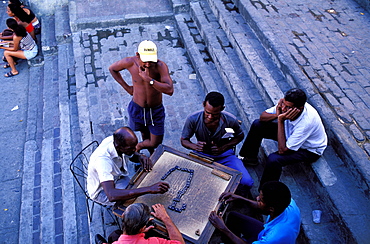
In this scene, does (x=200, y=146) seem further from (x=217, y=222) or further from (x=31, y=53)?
(x=31, y=53)

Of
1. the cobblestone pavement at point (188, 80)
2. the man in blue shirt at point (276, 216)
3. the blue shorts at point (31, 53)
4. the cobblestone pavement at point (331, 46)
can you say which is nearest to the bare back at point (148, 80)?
the cobblestone pavement at point (188, 80)

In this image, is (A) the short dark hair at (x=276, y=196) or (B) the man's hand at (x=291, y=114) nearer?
(A) the short dark hair at (x=276, y=196)

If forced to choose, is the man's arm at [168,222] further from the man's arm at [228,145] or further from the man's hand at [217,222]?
the man's arm at [228,145]

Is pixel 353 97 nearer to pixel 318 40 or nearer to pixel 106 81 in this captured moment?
pixel 318 40

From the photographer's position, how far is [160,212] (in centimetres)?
339

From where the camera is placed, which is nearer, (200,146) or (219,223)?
(219,223)

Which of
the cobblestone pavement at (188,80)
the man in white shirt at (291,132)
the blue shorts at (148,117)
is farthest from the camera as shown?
the blue shorts at (148,117)

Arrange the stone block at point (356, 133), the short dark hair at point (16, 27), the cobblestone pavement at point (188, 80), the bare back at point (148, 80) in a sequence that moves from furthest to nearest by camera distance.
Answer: the short dark hair at point (16, 27) < the cobblestone pavement at point (188, 80) < the stone block at point (356, 133) < the bare back at point (148, 80)

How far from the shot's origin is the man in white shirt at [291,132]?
416 cm

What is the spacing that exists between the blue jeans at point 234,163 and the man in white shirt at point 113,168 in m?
1.12

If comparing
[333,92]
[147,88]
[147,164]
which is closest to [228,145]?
[147,164]

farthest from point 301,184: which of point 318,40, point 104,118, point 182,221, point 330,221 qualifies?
point 104,118

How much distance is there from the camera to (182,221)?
11.2 feet

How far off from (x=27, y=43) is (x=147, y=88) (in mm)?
5371
